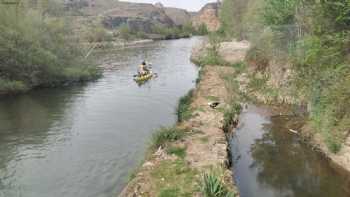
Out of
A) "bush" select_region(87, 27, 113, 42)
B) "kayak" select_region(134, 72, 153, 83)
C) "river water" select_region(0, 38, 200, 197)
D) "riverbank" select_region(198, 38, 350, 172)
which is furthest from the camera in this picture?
"bush" select_region(87, 27, 113, 42)

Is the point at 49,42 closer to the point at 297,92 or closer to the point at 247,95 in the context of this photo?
the point at 247,95

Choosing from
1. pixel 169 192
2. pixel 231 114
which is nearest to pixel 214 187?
pixel 169 192

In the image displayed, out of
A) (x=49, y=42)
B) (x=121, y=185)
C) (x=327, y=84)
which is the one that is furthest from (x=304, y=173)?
(x=49, y=42)

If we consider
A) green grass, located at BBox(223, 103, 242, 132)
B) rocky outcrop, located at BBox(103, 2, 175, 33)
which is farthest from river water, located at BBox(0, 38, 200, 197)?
rocky outcrop, located at BBox(103, 2, 175, 33)

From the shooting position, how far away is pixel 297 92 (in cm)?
2386

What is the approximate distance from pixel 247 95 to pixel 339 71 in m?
13.6

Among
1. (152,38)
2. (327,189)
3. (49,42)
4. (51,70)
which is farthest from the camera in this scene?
(152,38)

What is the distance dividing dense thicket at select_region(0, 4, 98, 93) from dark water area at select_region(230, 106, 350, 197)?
68.9 ft

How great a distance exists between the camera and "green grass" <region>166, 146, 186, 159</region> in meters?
14.8

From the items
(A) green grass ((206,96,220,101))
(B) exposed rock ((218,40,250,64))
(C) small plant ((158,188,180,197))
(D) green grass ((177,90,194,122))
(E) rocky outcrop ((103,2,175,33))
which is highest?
(E) rocky outcrop ((103,2,175,33))

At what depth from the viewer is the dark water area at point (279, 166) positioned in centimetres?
1420

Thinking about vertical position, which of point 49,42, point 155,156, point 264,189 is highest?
A: point 49,42

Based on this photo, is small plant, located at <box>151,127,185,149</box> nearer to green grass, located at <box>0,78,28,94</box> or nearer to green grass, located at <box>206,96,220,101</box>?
green grass, located at <box>206,96,220,101</box>

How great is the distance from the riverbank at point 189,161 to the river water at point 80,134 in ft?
6.05
